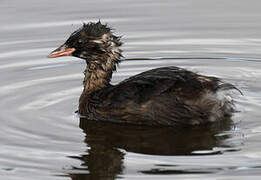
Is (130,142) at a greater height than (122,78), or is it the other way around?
(122,78)

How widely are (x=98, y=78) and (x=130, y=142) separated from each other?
1428mm

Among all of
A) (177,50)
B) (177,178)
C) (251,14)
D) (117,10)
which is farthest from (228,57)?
(177,178)

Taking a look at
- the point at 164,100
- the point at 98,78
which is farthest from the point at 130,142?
the point at 98,78

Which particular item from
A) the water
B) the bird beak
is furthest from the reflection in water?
the bird beak

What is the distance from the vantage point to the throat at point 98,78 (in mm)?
→ 10656

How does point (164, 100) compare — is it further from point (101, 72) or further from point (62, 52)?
point (62, 52)

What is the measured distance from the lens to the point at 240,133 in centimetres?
949

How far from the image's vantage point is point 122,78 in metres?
11.7

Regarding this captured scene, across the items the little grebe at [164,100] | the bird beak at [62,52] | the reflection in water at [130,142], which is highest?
the bird beak at [62,52]

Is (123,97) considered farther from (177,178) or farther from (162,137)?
(177,178)

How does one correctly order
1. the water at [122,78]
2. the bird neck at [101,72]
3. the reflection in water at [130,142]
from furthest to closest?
the bird neck at [101,72]
the reflection in water at [130,142]
the water at [122,78]

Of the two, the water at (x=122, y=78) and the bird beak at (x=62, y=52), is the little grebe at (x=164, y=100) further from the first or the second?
the bird beak at (x=62, y=52)

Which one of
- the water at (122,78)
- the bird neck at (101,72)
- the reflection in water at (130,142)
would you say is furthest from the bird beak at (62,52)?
the reflection in water at (130,142)

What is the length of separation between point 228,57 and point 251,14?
182 centimetres
